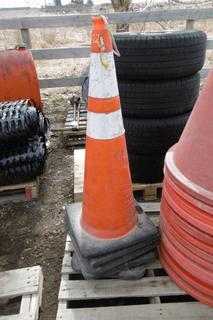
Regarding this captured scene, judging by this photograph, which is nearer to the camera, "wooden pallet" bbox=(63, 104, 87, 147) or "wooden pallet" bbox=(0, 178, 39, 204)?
"wooden pallet" bbox=(0, 178, 39, 204)

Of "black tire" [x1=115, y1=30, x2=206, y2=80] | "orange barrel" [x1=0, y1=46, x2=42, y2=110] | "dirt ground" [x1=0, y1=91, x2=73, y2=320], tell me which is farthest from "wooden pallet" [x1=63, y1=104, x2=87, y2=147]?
"black tire" [x1=115, y1=30, x2=206, y2=80]

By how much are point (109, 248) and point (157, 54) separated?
155 centimetres

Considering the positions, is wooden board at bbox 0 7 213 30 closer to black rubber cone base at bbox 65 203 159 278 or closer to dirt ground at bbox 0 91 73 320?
dirt ground at bbox 0 91 73 320

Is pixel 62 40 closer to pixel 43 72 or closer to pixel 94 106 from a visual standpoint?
pixel 43 72

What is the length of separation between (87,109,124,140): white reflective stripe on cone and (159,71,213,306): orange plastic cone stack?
384 mm

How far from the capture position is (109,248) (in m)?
1.88

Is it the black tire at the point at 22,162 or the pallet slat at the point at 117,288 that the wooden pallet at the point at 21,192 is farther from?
the pallet slat at the point at 117,288

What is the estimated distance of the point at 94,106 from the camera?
1.78m

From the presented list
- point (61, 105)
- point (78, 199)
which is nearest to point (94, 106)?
point (78, 199)

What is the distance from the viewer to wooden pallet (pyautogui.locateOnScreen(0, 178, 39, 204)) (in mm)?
3191

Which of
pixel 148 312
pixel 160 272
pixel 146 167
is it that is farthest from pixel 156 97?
pixel 148 312

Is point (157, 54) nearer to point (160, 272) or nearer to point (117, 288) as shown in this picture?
point (160, 272)

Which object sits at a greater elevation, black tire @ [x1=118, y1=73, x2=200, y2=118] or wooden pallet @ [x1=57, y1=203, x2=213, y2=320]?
black tire @ [x1=118, y1=73, x2=200, y2=118]

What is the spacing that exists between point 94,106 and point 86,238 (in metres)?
0.86
